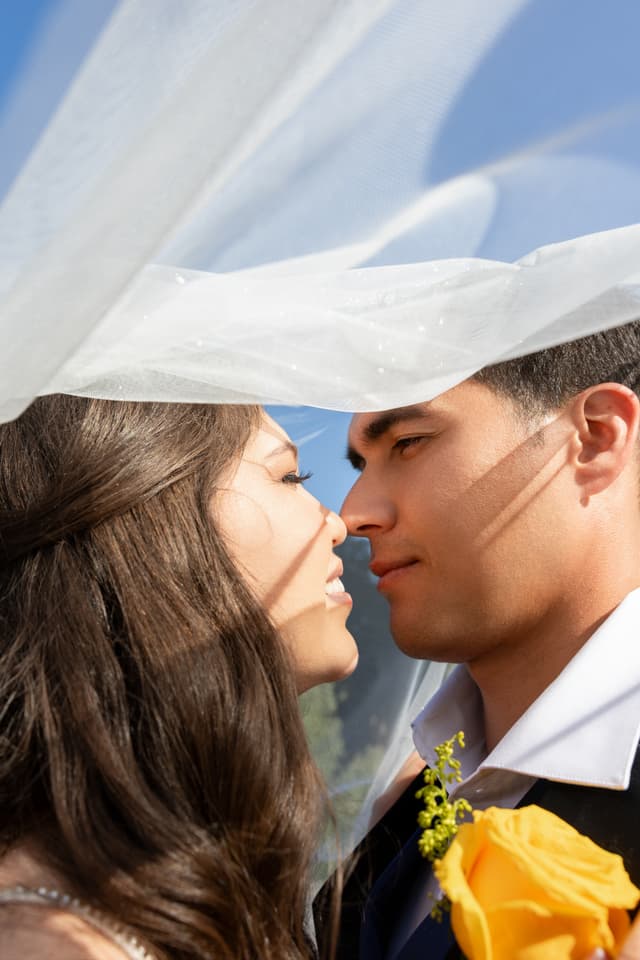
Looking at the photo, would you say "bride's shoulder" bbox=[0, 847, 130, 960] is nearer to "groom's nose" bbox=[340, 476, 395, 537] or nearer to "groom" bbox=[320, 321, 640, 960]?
"groom" bbox=[320, 321, 640, 960]

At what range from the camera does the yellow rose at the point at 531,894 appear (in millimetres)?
1351

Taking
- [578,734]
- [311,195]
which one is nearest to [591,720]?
[578,734]

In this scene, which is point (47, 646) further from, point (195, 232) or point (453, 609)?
point (453, 609)

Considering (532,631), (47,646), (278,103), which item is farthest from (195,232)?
(532,631)

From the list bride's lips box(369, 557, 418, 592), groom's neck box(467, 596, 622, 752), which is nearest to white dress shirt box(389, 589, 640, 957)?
groom's neck box(467, 596, 622, 752)

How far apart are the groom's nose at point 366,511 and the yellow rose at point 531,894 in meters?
1.34

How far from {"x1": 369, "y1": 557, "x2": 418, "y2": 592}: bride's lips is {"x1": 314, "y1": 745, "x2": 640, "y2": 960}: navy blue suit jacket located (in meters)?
0.61

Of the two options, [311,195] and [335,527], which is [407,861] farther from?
[311,195]

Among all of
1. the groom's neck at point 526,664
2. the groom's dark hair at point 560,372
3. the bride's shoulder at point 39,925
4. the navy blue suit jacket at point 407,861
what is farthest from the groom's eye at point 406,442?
the bride's shoulder at point 39,925

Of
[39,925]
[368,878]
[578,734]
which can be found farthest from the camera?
[368,878]

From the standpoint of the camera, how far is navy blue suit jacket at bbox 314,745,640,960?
184cm

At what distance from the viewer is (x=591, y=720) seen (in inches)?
84.0

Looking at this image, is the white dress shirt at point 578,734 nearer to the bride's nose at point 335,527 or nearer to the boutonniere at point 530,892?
the boutonniere at point 530,892

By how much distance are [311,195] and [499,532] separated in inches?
51.7
